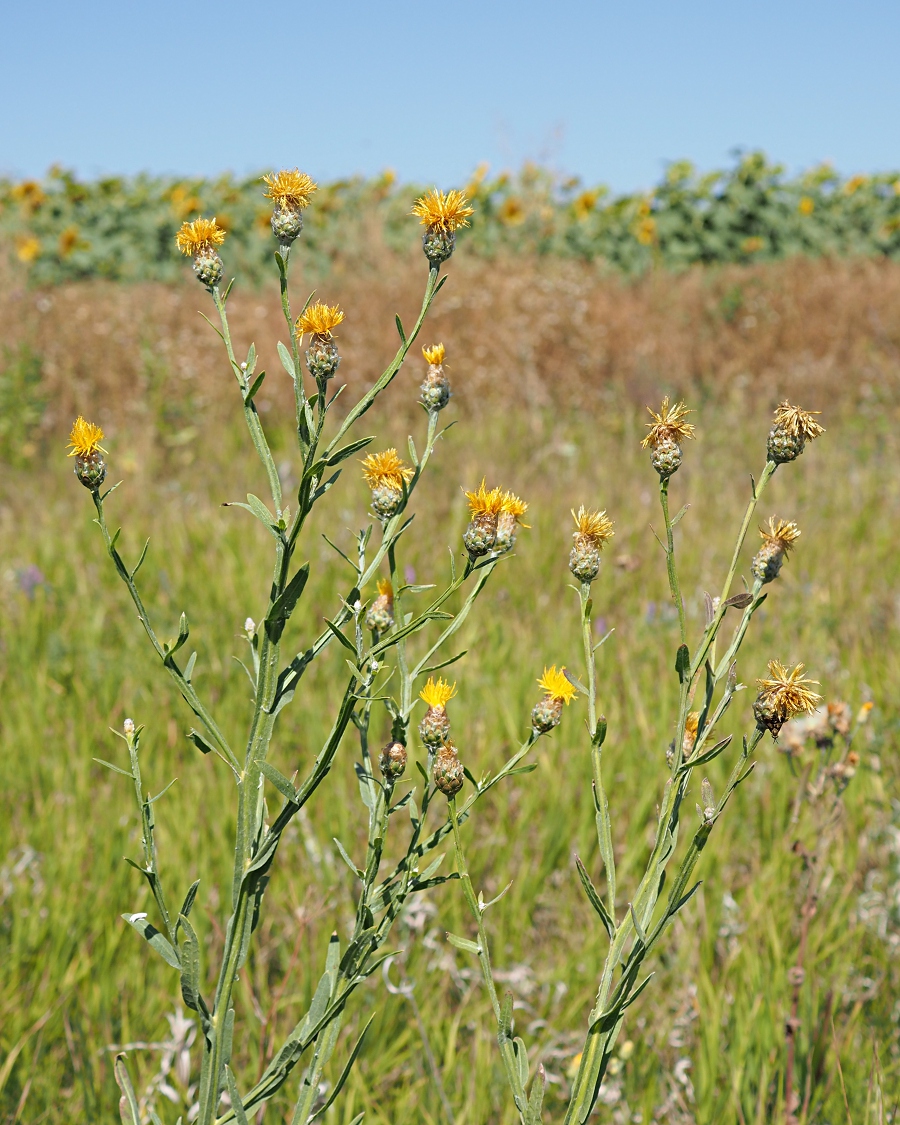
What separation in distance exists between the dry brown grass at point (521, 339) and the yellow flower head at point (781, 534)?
203 inches

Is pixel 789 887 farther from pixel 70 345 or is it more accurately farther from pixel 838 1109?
pixel 70 345

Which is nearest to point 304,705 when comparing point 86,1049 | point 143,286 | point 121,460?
point 86,1049

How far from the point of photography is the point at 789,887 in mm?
1899

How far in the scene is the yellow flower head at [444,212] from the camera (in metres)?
0.79

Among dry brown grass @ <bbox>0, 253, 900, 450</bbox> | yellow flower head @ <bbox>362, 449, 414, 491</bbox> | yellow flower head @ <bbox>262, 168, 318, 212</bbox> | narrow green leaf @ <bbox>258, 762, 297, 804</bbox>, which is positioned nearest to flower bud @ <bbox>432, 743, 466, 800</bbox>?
narrow green leaf @ <bbox>258, 762, 297, 804</bbox>

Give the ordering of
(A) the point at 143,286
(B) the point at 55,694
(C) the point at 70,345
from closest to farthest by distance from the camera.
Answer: (B) the point at 55,694 → (C) the point at 70,345 → (A) the point at 143,286

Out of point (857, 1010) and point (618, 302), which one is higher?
point (618, 302)

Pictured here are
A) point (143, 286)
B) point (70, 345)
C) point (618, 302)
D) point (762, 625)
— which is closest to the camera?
point (762, 625)

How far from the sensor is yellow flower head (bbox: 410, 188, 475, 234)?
787 mm

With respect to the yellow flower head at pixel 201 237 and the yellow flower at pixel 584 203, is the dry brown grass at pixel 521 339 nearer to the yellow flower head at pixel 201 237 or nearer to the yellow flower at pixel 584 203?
the yellow flower at pixel 584 203

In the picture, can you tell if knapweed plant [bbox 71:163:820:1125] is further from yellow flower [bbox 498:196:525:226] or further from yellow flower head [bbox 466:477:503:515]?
yellow flower [bbox 498:196:525:226]

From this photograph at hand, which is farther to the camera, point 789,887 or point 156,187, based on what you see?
point 156,187

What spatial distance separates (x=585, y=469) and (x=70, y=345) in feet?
12.3

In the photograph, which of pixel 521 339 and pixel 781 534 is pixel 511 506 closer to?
pixel 781 534
